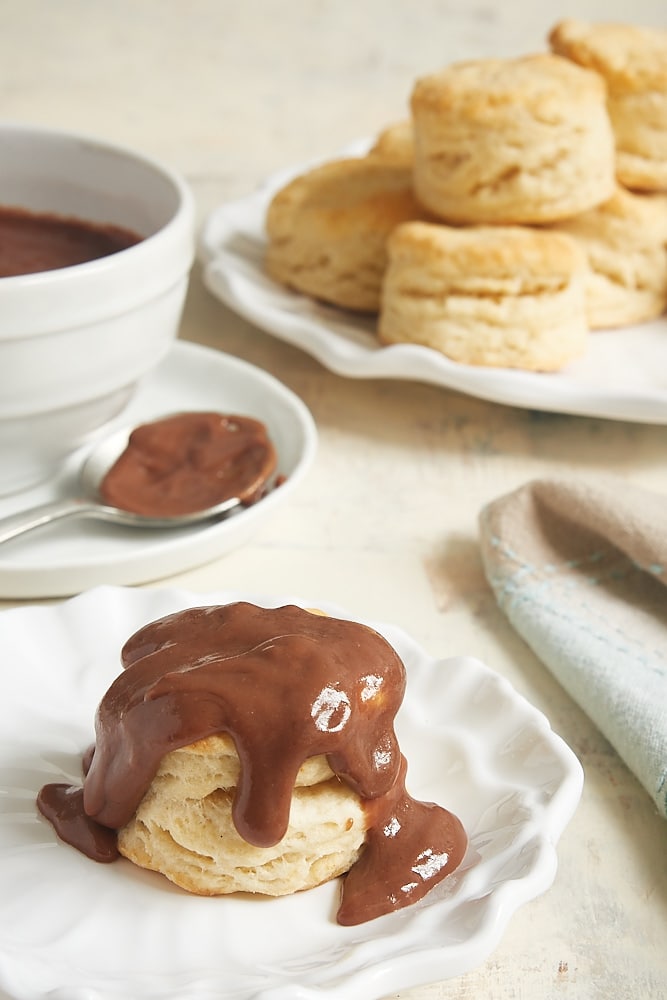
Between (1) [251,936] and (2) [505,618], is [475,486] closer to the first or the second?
(2) [505,618]

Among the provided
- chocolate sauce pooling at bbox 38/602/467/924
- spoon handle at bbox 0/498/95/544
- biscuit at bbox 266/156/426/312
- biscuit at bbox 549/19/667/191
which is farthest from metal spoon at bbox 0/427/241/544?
biscuit at bbox 549/19/667/191

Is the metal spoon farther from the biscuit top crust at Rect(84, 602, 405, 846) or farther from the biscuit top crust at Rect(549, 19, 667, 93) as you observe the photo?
the biscuit top crust at Rect(549, 19, 667, 93)

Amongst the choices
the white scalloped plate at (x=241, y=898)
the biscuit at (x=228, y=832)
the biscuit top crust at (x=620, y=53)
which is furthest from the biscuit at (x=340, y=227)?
the biscuit at (x=228, y=832)

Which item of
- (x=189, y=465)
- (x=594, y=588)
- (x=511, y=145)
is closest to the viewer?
(x=594, y=588)

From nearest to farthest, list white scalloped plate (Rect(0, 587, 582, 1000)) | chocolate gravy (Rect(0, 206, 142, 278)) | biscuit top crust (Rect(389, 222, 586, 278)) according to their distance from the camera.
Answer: white scalloped plate (Rect(0, 587, 582, 1000)), chocolate gravy (Rect(0, 206, 142, 278)), biscuit top crust (Rect(389, 222, 586, 278))

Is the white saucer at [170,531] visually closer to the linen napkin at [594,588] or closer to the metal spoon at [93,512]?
the metal spoon at [93,512]

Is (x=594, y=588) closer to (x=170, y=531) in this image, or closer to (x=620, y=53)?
(x=170, y=531)

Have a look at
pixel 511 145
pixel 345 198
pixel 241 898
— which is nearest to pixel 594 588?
pixel 241 898
